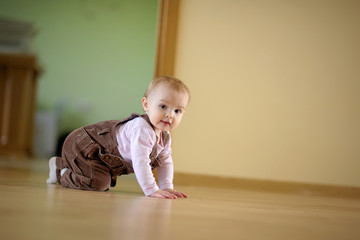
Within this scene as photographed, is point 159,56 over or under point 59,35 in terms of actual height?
under

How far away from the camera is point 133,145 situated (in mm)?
1283

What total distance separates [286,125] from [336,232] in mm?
1430

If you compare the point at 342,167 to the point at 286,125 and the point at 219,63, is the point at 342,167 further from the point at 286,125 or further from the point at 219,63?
the point at 219,63

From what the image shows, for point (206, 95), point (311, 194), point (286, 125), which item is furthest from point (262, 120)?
point (311, 194)

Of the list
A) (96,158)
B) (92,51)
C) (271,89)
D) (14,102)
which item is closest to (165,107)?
(96,158)

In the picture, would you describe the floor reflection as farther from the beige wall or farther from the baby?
the beige wall

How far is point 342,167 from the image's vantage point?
2.21 m

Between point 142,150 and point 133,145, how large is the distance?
0.11ft

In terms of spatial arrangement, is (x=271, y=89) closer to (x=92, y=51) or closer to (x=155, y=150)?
(x=155, y=150)

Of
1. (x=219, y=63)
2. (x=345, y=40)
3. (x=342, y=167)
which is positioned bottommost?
(x=342, y=167)

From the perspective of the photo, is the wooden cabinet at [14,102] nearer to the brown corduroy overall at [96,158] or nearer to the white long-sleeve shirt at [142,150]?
the brown corduroy overall at [96,158]

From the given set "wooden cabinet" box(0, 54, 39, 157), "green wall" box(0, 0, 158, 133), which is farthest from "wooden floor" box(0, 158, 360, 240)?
"green wall" box(0, 0, 158, 133)

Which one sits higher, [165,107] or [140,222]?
[165,107]

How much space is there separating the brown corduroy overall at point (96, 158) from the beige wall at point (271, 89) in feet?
2.53
